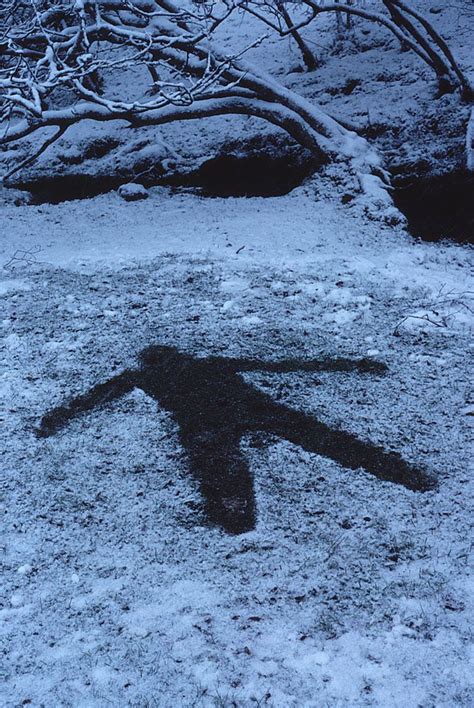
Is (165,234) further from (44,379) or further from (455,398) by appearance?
(455,398)

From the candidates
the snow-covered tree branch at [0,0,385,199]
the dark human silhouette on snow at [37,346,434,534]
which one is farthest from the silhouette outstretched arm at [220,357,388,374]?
the snow-covered tree branch at [0,0,385,199]

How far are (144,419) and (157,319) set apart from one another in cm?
144

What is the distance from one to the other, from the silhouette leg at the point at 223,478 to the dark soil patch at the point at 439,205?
410cm

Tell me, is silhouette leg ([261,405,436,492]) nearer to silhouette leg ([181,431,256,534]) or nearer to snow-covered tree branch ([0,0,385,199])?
silhouette leg ([181,431,256,534])

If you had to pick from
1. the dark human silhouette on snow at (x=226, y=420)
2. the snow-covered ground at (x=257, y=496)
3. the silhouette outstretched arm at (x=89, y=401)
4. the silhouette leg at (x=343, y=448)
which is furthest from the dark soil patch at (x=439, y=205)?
the silhouette outstretched arm at (x=89, y=401)

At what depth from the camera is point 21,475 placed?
3.45m

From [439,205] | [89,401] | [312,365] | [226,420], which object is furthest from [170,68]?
[226,420]

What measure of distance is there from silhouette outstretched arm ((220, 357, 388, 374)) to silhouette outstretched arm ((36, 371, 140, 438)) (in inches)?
31.5

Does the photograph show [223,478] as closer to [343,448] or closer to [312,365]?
[343,448]

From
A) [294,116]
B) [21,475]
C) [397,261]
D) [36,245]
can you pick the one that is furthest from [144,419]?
[294,116]

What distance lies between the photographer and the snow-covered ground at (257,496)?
2.31 m

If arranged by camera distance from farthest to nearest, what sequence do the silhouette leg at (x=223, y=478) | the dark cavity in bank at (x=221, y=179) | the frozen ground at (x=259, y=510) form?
1. the dark cavity in bank at (x=221, y=179)
2. the silhouette leg at (x=223, y=478)
3. the frozen ground at (x=259, y=510)

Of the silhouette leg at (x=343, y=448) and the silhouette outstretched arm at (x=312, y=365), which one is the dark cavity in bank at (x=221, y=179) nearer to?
the silhouette outstretched arm at (x=312, y=365)

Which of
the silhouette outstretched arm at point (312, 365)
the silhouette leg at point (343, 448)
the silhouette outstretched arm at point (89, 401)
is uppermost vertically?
the silhouette leg at point (343, 448)
